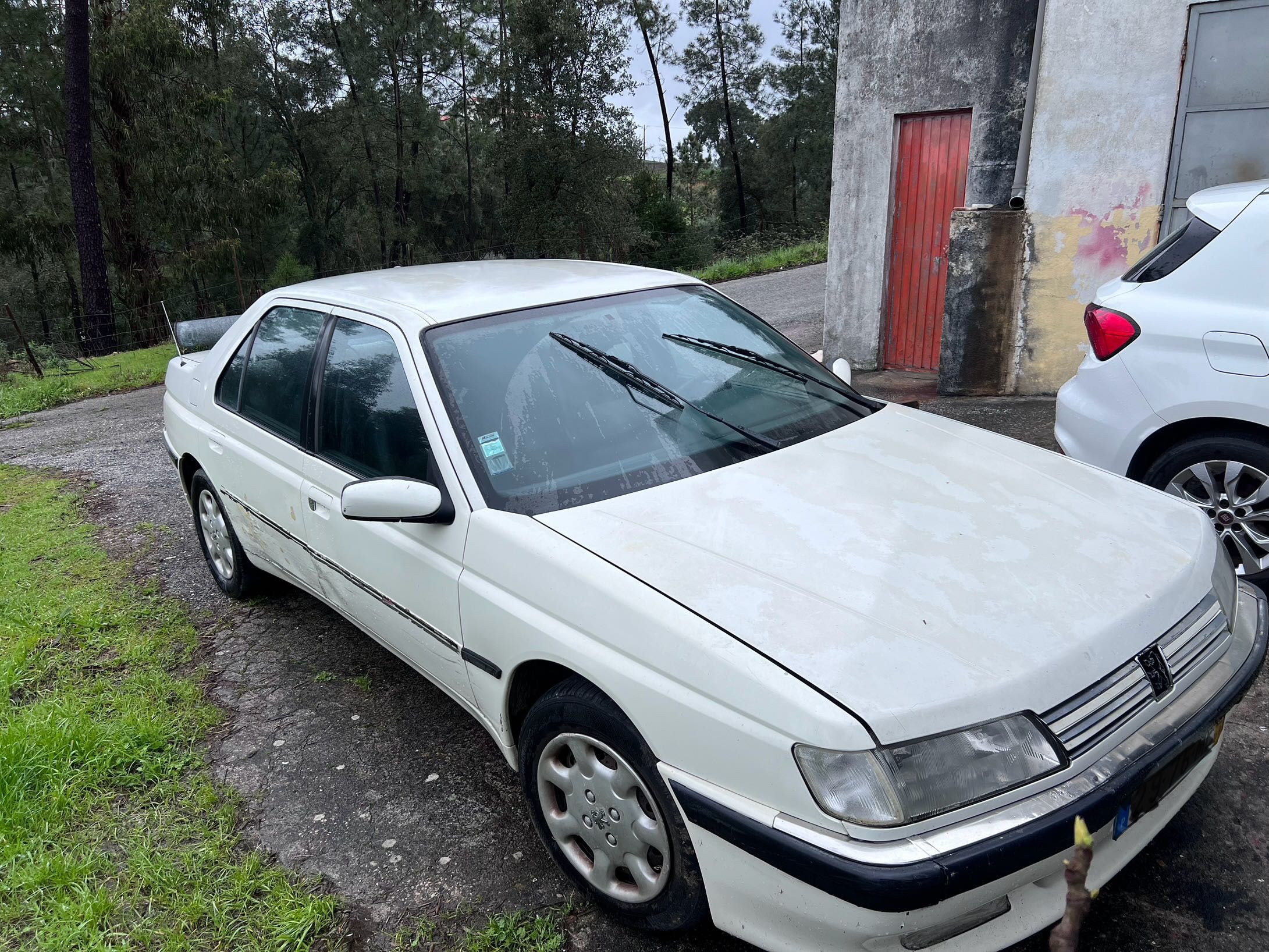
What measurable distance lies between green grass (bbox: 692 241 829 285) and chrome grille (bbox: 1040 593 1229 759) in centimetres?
1699

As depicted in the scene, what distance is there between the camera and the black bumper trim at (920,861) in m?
1.76

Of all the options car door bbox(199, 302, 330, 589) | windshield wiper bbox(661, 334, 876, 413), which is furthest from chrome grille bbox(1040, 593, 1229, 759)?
car door bbox(199, 302, 330, 589)

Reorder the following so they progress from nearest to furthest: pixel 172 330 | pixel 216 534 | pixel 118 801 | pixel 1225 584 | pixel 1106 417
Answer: pixel 1225 584, pixel 118 801, pixel 1106 417, pixel 216 534, pixel 172 330

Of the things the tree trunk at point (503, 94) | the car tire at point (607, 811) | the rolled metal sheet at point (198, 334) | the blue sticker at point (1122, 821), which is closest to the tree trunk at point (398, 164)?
the tree trunk at point (503, 94)

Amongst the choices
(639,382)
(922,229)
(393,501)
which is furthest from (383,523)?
(922,229)

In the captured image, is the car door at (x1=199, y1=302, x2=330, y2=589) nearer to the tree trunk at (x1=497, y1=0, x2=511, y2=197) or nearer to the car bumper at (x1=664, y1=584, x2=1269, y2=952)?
the car bumper at (x1=664, y1=584, x2=1269, y2=952)

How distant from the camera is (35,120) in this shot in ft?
98.3

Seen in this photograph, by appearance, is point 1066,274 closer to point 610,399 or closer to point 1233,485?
point 1233,485

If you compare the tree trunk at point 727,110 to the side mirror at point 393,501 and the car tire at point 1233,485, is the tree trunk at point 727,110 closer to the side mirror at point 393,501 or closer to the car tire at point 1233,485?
the car tire at point 1233,485

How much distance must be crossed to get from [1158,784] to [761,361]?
72.7 inches

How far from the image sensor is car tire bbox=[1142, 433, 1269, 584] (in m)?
3.72

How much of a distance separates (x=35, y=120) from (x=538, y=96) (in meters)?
16.1

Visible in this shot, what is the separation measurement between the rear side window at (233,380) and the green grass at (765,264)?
1530 cm

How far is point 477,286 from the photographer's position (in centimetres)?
343
